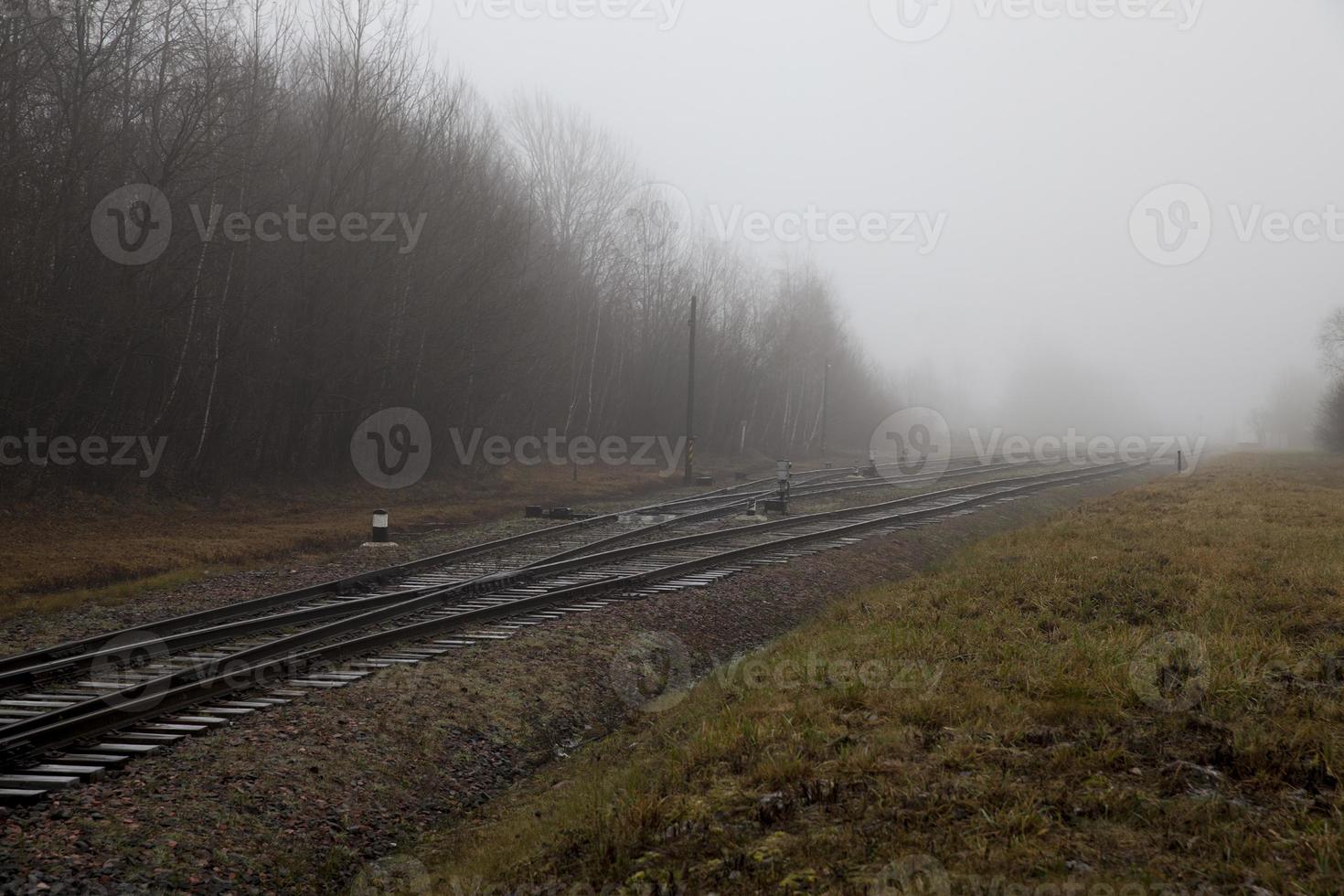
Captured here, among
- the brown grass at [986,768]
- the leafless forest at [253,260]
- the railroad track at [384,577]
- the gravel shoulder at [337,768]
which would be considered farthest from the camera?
the leafless forest at [253,260]

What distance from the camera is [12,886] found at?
15.6 ft

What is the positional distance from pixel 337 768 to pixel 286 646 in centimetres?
288

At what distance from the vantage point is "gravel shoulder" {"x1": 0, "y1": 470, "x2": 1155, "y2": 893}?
5246 millimetres

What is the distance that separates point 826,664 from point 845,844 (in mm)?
3642

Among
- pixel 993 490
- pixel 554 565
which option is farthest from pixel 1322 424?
pixel 554 565

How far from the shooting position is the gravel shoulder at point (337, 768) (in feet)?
17.2

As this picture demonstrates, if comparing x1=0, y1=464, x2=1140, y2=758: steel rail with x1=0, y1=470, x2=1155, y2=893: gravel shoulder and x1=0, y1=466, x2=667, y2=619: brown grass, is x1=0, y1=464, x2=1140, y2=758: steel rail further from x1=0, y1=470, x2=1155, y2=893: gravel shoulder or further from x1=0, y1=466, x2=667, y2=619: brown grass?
x1=0, y1=466, x2=667, y2=619: brown grass

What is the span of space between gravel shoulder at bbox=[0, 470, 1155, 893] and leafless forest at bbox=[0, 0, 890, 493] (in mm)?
11187

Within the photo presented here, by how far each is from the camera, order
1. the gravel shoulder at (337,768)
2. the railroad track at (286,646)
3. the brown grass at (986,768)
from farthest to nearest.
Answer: the railroad track at (286,646) → the gravel shoulder at (337,768) → the brown grass at (986,768)

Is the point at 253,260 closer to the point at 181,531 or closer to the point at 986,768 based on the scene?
the point at 181,531

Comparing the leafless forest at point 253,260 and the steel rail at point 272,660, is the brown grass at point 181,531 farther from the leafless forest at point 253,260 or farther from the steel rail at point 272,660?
the steel rail at point 272,660

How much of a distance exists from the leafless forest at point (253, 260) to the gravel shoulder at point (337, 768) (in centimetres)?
1119

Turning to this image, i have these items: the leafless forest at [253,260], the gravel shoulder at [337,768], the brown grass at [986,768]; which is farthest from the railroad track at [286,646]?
the leafless forest at [253,260]

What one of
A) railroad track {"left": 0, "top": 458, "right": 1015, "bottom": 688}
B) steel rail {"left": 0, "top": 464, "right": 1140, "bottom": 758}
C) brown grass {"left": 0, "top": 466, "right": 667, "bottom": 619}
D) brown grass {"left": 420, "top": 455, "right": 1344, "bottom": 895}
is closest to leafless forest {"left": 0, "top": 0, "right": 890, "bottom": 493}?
brown grass {"left": 0, "top": 466, "right": 667, "bottom": 619}
